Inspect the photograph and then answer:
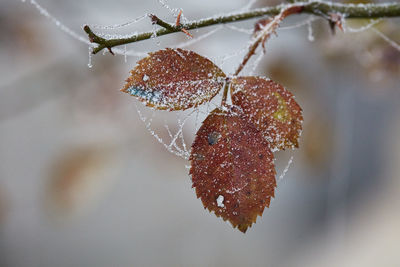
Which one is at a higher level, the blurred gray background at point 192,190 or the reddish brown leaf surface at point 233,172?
the blurred gray background at point 192,190

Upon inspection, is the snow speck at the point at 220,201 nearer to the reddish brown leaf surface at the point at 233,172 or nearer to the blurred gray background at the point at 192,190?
the reddish brown leaf surface at the point at 233,172

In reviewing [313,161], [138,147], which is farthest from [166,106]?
[313,161]

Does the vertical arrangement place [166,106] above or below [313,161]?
below

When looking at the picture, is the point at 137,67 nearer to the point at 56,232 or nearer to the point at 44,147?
the point at 44,147

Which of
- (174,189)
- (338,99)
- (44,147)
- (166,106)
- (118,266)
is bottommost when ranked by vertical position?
(118,266)

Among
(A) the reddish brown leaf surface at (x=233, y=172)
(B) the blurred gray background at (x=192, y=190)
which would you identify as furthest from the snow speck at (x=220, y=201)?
(B) the blurred gray background at (x=192, y=190)

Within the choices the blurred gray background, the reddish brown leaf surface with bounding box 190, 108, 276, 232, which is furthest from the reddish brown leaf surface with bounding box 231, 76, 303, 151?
the blurred gray background
